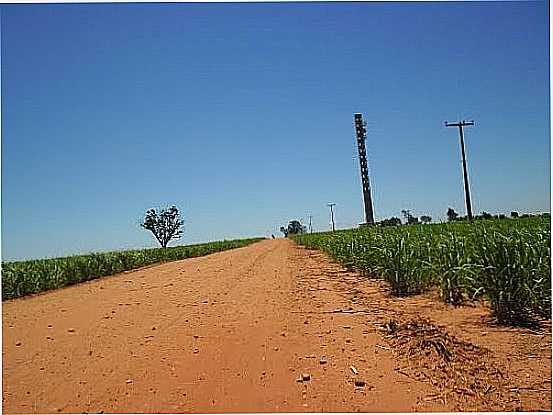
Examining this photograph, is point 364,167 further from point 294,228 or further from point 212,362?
point 294,228

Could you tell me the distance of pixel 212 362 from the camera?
3.62 meters

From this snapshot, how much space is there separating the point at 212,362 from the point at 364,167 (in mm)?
20711

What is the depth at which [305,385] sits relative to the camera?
308cm

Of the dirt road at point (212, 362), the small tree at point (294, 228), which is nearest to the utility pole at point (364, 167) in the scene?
the dirt road at point (212, 362)

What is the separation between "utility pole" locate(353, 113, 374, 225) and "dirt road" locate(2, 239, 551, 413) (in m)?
16.6

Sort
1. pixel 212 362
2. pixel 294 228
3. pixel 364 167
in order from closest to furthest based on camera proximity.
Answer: pixel 212 362 → pixel 364 167 → pixel 294 228

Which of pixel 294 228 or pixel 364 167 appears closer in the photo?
pixel 364 167

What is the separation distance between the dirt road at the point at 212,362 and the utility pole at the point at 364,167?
1665 cm

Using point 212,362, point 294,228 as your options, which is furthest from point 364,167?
point 294,228

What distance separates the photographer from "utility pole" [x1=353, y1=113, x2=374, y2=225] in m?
22.8

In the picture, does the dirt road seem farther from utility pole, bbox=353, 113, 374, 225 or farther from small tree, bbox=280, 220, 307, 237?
small tree, bbox=280, 220, 307, 237

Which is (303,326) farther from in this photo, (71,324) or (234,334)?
(71,324)

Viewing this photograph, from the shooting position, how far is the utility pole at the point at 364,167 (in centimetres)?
2283

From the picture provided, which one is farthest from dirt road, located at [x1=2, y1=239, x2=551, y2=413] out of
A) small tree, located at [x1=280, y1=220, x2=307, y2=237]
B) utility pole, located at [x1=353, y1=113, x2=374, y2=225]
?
small tree, located at [x1=280, y1=220, x2=307, y2=237]
